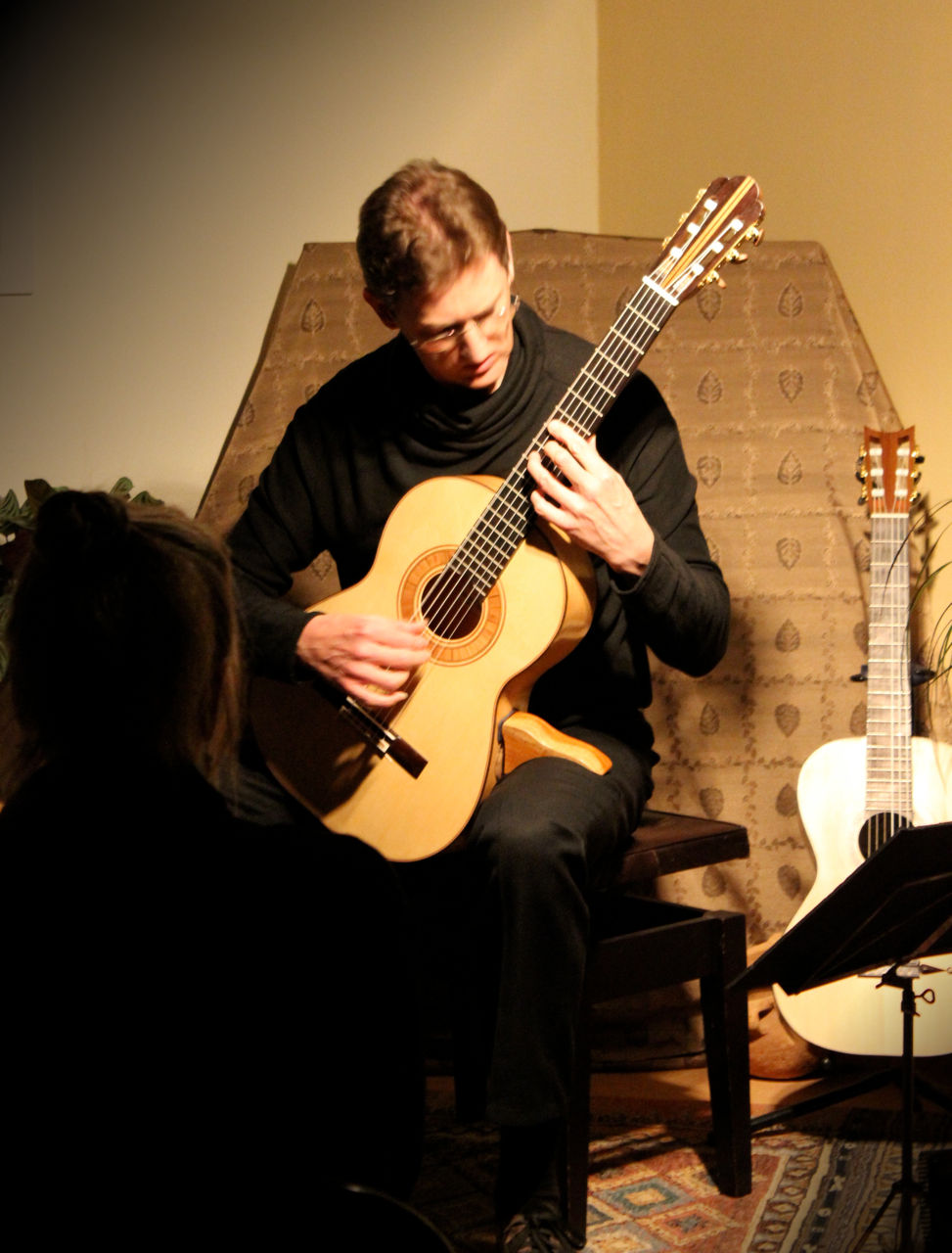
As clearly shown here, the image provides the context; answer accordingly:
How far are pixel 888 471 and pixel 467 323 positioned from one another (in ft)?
2.93

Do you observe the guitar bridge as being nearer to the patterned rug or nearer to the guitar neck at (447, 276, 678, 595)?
the guitar neck at (447, 276, 678, 595)

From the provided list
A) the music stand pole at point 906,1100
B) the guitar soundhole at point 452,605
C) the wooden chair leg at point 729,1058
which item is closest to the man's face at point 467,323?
the guitar soundhole at point 452,605

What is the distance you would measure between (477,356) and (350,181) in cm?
123

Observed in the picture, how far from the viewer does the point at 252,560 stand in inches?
81.6

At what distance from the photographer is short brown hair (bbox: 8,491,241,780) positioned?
3.06ft

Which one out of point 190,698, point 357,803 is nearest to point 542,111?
point 357,803

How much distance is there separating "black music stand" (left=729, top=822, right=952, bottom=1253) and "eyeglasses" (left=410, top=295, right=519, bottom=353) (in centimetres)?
93

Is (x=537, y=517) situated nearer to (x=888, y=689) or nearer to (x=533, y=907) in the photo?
(x=533, y=907)

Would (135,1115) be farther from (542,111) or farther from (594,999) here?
(542,111)

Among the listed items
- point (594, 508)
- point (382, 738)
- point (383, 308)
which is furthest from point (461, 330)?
point (382, 738)

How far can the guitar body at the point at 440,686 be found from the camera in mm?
1749

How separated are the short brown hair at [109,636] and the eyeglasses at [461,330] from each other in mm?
934

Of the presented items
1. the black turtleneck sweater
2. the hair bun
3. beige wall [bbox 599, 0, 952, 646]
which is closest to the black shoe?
the black turtleneck sweater

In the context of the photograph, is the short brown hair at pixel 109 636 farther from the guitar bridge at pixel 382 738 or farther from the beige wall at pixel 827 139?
the beige wall at pixel 827 139
